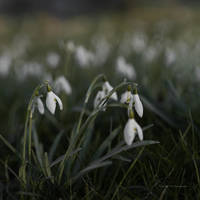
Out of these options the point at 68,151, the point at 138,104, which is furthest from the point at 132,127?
the point at 68,151

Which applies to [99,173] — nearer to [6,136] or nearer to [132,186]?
[132,186]

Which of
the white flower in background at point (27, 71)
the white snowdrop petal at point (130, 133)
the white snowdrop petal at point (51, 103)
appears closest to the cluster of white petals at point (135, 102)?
the white snowdrop petal at point (130, 133)

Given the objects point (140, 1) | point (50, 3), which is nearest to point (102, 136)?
point (140, 1)

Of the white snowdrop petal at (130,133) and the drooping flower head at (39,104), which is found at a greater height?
the drooping flower head at (39,104)

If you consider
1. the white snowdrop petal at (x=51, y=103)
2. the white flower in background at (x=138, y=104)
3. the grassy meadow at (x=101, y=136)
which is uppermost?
the white snowdrop petal at (x=51, y=103)

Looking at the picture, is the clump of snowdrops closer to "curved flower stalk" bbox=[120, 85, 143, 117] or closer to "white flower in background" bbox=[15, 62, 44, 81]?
"curved flower stalk" bbox=[120, 85, 143, 117]

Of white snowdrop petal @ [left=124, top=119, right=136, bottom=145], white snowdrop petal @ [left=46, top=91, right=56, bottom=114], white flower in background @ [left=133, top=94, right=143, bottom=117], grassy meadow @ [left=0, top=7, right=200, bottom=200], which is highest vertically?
Result: white snowdrop petal @ [left=46, top=91, right=56, bottom=114]

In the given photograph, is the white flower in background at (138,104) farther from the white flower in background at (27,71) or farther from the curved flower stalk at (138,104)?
the white flower in background at (27,71)

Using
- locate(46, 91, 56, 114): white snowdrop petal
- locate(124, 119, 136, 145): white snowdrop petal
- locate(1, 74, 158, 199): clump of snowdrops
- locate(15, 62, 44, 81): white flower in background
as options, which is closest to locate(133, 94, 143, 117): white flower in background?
locate(1, 74, 158, 199): clump of snowdrops

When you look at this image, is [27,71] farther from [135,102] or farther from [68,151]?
[135,102]

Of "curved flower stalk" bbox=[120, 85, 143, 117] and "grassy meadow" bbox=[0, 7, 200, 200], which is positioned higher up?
"curved flower stalk" bbox=[120, 85, 143, 117]

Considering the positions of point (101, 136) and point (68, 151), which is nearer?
point (68, 151)

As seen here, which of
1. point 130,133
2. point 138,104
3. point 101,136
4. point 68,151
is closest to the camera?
point 130,133
